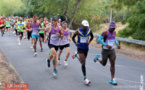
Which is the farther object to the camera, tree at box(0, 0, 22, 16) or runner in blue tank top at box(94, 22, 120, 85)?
tree at box(0, 0, 22, 16)

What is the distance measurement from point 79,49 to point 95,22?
3295 centimetres

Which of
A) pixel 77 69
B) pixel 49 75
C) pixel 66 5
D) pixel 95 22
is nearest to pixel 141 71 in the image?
pixel 77 69

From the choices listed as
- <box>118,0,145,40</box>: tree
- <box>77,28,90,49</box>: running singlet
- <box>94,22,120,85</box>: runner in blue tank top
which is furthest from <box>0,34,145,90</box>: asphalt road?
<box>118,0,145,40</box>: tree

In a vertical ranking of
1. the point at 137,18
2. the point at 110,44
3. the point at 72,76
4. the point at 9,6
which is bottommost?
the point at 72,76

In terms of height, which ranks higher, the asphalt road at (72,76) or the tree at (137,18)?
the tree at (137,18)

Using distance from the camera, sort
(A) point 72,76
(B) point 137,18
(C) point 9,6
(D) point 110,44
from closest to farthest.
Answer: (D) point 110,44
(A) point 72,76
(B) point 137,18
(C) point 9,6

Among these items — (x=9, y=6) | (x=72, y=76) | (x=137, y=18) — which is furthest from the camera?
(x=9, y=6)

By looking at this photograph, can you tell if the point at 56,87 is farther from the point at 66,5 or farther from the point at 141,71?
the point at 66,5

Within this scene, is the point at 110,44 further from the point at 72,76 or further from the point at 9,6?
the point at 9,6

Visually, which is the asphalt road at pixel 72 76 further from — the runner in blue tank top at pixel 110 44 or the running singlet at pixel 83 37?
the running singlet at pixel 83 37

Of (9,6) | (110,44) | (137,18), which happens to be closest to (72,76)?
(110,44)

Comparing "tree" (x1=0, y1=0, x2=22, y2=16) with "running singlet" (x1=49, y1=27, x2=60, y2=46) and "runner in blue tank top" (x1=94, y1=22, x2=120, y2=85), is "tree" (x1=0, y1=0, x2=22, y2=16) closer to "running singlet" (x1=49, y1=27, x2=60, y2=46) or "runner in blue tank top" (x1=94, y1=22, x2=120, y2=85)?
"running singlet" (x1=49, y1=27, x2=60, y2=46)

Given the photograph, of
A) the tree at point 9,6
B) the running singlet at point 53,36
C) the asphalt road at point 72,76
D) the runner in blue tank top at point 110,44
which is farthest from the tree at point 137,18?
the tree at point 9,6

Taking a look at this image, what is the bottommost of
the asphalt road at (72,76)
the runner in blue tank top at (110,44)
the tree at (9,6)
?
the asphalt road at (72,76)
